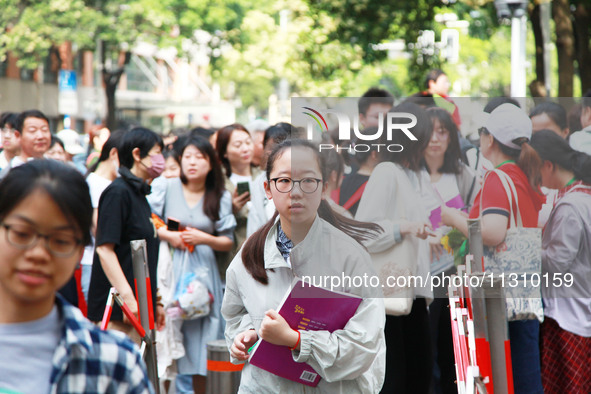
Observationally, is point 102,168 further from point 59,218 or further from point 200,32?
point 200,32

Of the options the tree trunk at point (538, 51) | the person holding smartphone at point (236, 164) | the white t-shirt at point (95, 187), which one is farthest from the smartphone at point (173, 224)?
the tree trunk at point (538, 51)

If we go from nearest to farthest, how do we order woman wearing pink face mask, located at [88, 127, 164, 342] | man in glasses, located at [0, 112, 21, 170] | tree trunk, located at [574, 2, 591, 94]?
1. woman wearing pink face mask, located at [88, 127, 164, 342]
2. man in glasses, located at [0, 112, 21, 170]
3. tree trunk, located at [574, 2, 591, 94]

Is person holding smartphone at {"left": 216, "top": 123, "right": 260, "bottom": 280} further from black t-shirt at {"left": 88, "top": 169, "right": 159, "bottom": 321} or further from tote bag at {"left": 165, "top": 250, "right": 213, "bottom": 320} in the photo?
black t-shirt at {"left": 88, "top": 169, "right": 159, "bottom": 321}

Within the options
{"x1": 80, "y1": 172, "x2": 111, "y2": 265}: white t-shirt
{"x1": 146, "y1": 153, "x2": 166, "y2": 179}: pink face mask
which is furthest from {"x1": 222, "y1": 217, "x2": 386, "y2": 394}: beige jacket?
{"x1": 80, "y1": 172, "x2": 111, "y2": 265}: white t-shirt

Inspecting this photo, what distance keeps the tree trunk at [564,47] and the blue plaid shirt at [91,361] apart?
1270cm

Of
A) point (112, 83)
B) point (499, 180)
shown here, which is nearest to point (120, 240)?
point (499, 180)

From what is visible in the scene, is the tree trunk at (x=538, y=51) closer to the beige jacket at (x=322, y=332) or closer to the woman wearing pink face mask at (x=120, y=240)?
the woman wearing pink face mask at (x=120, y=240)

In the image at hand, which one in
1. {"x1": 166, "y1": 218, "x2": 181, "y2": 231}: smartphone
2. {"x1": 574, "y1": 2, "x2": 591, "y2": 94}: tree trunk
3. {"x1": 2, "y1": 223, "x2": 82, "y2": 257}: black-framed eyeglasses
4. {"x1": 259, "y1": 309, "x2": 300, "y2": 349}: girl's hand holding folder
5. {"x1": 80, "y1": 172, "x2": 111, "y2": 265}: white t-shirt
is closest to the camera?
{"x1": 2, "y1": 223, "x2": 82, "y2": 257}: black-framed eyeglasses

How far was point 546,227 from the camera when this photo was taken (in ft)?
12.9

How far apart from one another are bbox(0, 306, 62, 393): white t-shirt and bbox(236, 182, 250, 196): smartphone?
15.2ft

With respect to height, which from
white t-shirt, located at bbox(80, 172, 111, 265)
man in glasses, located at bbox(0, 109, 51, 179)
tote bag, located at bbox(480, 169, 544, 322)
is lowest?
tote bag, located at bbox(480, 169, 544, 322)

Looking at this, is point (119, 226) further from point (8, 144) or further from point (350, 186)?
point (8, 144)

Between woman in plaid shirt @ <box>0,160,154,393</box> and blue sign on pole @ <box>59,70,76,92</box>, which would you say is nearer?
woman in plaid shirt @ <box>0,160,154,393</box>

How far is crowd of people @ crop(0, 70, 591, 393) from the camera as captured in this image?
2.04 meters
